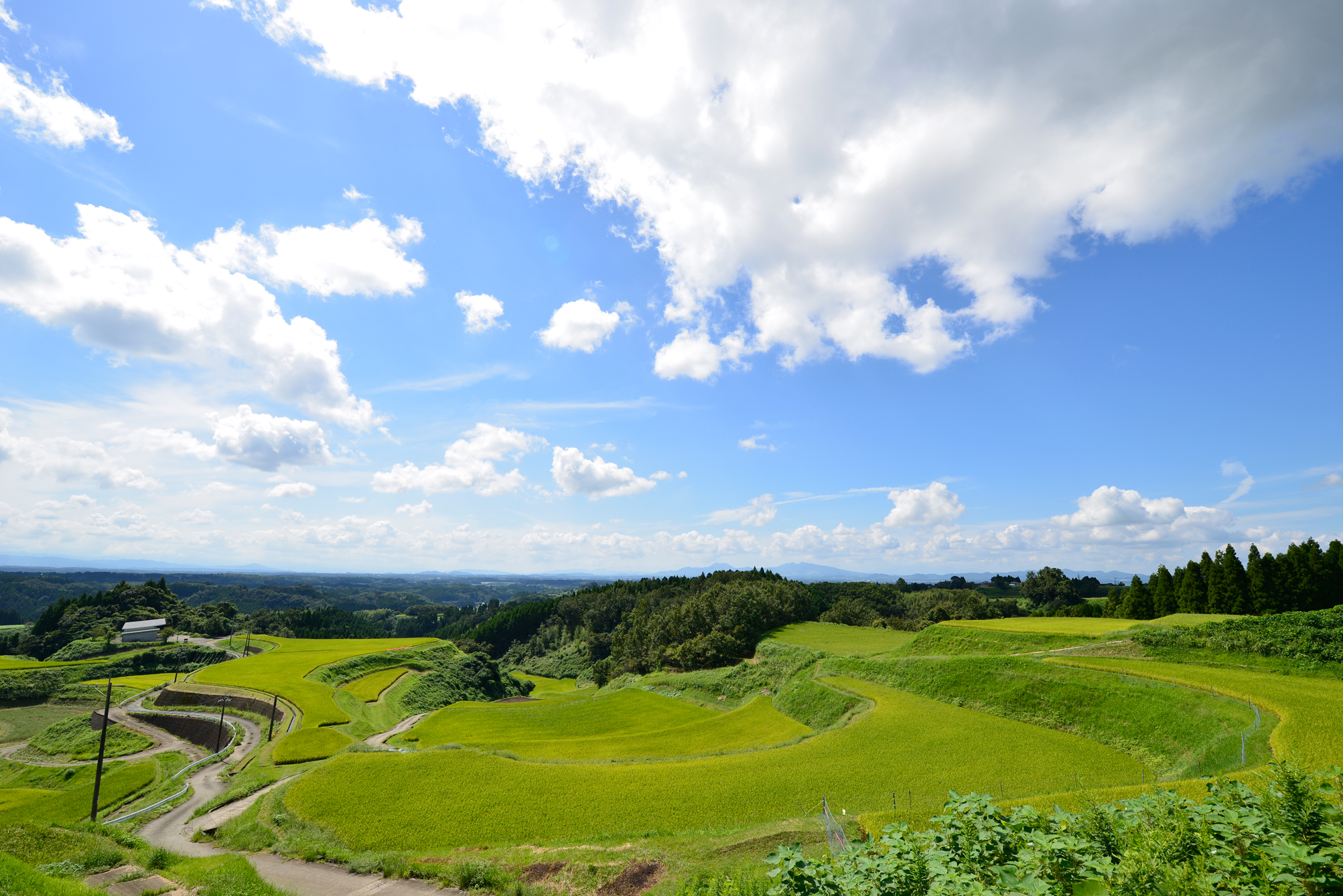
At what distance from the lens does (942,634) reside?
5366 centimetres

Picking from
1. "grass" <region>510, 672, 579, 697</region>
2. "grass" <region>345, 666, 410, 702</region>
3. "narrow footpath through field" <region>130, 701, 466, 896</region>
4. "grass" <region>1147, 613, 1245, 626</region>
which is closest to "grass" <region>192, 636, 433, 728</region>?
"grass" <region>345, 666, 410, 702</region>

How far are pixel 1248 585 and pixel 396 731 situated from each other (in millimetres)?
96299

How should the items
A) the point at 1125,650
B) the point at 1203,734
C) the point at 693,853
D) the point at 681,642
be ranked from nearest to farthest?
1. the point at 693,853
2. the point at 1203,734
3. the point at 1125,650
4. the point at 681,642

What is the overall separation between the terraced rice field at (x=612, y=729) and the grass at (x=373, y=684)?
16175mm

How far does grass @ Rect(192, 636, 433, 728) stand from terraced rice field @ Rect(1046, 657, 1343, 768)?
6962cm

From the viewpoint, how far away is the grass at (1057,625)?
1900 inches

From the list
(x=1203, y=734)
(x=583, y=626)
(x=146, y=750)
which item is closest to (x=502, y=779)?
(x=1203, y=734)

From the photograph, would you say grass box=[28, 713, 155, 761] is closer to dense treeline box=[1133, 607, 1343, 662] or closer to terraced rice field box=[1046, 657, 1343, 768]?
terraced rice field box=[1046, 657, 1343, 768]

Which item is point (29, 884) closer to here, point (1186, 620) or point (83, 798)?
point (83, 798)

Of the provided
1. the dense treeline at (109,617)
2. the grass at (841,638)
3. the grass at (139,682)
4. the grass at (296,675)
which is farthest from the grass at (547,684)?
the dense treeline at (109,617)

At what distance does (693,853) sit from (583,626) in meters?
127

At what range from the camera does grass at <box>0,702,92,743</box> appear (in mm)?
58438

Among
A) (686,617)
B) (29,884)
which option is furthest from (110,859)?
(686,617)

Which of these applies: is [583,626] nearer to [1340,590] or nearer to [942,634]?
[942,634]
